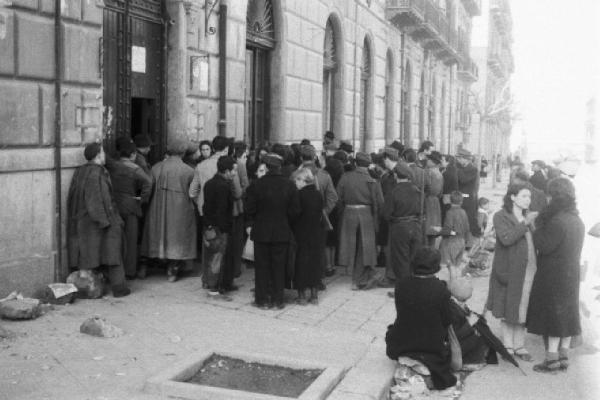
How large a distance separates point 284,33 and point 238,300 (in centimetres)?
726

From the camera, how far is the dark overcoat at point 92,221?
854 centimetres

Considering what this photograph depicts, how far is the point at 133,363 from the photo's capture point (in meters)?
6.41

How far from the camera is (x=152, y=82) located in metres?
11.2

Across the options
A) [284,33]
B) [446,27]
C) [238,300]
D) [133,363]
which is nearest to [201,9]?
[284,33]

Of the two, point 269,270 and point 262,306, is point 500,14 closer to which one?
point 269,270

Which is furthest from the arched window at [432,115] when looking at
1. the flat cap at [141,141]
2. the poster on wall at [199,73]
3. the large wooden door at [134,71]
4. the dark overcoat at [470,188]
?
the flat cap at [141,141]

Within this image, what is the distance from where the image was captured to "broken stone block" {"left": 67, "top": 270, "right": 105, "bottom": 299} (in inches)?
339

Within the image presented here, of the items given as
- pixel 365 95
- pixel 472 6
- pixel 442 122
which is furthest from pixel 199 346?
pixel 472 6

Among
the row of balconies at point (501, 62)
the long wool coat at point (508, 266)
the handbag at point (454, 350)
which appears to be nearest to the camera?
the handbag at point (454, 350)

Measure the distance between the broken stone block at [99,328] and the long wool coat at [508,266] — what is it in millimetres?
3291

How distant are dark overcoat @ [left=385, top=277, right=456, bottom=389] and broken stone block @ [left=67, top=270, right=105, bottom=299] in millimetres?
3704

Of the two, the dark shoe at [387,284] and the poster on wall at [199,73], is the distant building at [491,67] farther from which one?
the dark shoe at [387,284]

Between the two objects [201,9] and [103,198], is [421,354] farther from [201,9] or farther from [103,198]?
[201,9]

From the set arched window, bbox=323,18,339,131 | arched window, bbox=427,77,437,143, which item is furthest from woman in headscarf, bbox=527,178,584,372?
arched window, bbox=427,77,437,143
